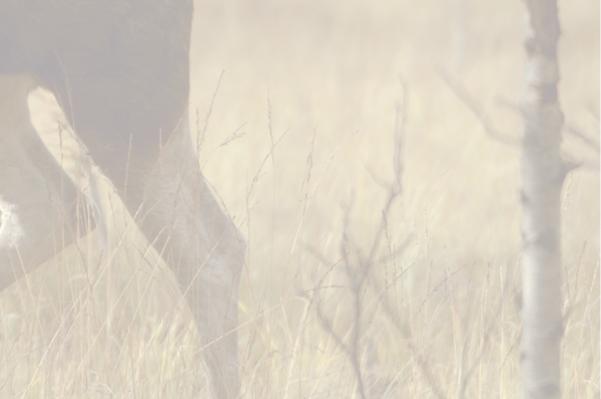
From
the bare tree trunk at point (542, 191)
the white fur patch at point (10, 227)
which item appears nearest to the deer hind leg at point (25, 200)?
the white fur patch at point (10, 227)

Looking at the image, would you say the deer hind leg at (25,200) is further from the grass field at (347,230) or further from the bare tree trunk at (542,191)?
the bare tree trunk at (542,191)

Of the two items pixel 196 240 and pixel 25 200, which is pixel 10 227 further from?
pixel 196 240

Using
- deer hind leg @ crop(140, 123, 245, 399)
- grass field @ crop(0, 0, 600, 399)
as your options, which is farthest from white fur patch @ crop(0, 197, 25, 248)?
deer hind leg @ crop(140, 123, 245, 399)

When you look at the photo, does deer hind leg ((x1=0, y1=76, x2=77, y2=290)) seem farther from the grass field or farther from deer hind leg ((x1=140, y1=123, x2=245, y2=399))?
deer hind leg ((x1=140, y1=123, x2=245, y2=399))

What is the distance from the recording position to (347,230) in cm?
309

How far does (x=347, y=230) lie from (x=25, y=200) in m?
1.67

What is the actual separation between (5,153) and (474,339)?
153cm

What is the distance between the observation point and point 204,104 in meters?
11.2

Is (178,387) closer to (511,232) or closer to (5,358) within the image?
(5,358)

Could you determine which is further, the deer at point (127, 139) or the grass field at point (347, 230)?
the deer at point (127, 139)

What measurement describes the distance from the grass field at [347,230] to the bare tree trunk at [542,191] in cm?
8

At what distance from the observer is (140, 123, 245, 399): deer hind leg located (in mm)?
4203

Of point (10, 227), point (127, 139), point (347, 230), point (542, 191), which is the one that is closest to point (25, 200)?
point (10, 227)

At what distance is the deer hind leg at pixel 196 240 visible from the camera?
4.20 meters
